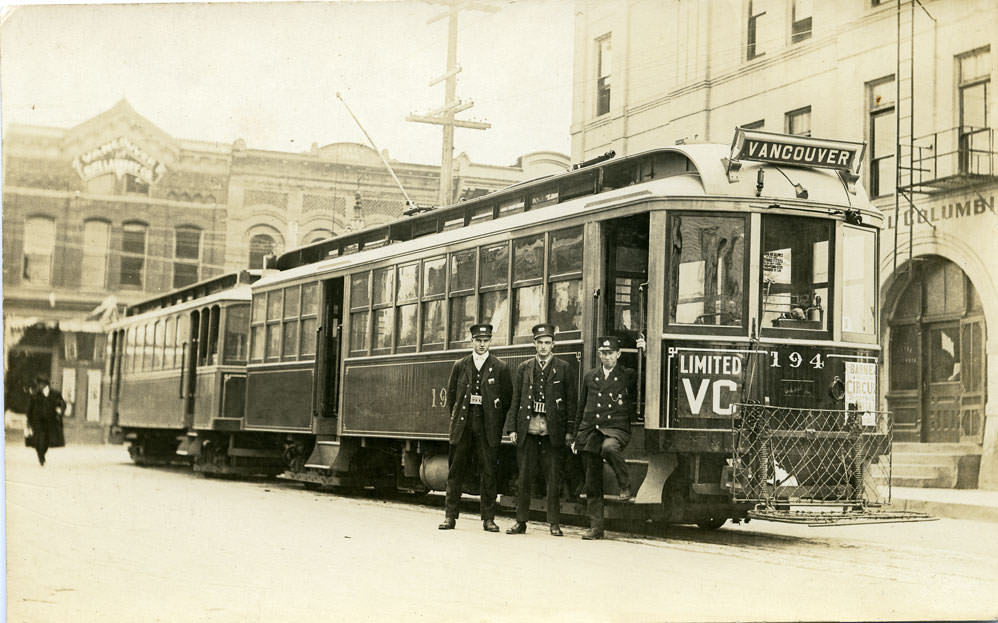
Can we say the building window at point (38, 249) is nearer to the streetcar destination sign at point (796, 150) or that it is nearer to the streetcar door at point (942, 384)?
the streetcar destination sign at point (796, 150)

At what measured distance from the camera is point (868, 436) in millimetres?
9516

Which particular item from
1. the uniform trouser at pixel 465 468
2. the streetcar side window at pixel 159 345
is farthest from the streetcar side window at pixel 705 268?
the streetcar side window at pixel 159 345

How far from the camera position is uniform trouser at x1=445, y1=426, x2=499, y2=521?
406 inches

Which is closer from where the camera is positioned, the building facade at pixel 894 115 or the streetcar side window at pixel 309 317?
the building facade at pixel 894 115

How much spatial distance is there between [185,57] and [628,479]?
508cm

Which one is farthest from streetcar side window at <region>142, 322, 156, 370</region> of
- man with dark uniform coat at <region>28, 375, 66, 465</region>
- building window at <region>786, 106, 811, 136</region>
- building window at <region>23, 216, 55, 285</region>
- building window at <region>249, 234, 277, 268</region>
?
building window at <region>23, 216, 55, 285</region>

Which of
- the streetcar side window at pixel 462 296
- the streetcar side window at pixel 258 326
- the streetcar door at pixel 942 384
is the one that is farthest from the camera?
the streetcar side window at pixel 258 326

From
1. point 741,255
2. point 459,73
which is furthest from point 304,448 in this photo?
point 741,255

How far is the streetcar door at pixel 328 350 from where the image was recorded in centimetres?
1500

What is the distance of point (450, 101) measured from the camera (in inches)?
449

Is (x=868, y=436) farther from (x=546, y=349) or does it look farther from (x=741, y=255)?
(x=546, y=349)

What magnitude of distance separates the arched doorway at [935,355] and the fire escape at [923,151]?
0.47 meters

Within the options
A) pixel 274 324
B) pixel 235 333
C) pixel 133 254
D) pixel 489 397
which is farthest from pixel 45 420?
pixel 235 333

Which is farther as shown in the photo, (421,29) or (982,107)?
(982,107)
